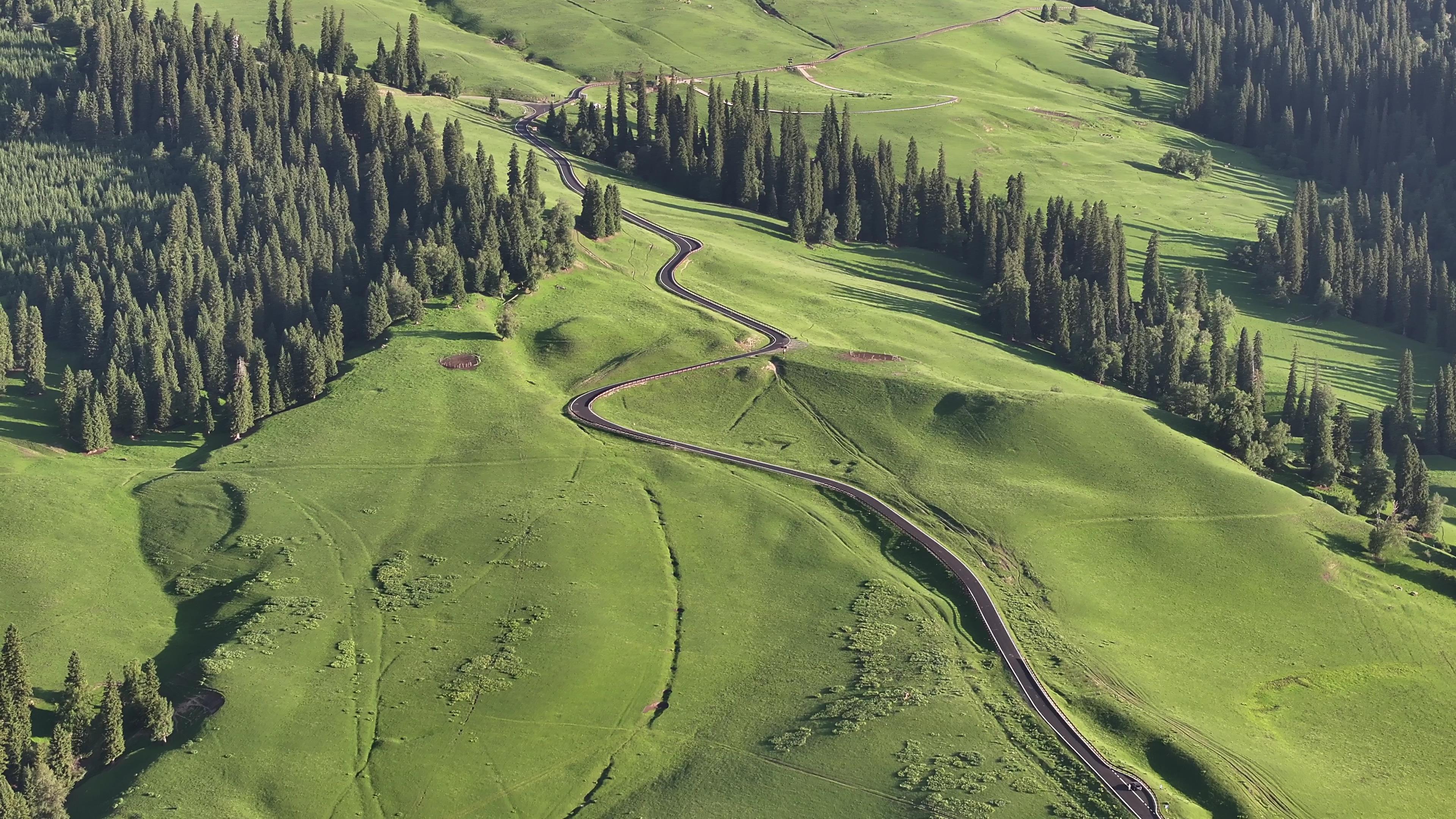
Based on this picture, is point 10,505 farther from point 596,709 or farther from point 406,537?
point 596,709

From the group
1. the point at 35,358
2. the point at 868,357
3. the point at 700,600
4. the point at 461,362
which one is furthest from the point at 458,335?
the point at 700,600

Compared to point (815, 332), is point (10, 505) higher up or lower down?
lower down

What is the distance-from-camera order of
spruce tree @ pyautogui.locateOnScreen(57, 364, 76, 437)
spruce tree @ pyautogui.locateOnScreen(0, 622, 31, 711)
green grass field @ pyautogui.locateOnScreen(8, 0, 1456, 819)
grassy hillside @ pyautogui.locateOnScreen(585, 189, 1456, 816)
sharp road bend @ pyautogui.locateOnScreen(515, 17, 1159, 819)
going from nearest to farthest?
sharp road bend @ pyautogui.locateOnScreen(515, 17, 1159, 819), green grass field @ pyautogui.locateOnScreen(8, 0, 1456, 819), spruce tree @ pyautogui.locateOnScreen(0, 622, 31, 711), grassy hillside @ pyautogui.locateOnScreen(585, 189, 1456, 816), spruce tree @ pyautogui.locateOnScreen(57, 364, 76, 437)

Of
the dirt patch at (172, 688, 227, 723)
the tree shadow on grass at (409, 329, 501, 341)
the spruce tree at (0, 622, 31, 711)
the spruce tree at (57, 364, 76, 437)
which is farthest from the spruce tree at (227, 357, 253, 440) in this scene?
the spruce tree at (0, 622, 31, 711)

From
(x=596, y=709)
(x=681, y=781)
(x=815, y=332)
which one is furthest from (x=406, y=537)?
(x=815, y=332)

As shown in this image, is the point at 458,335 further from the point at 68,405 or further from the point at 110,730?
the point at 110,730

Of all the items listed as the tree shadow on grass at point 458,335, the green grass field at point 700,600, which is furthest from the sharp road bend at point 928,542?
the tree shadow on grass at point 458,335

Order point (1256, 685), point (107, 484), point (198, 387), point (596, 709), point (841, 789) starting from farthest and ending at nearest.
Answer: point (198, 387) < point (107, 484) < point (1256, 685) < point (596, 709) < point (841, 789)

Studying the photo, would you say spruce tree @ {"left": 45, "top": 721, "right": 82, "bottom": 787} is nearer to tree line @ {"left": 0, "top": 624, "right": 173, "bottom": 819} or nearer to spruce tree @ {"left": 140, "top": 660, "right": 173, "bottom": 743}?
tree line @ {"left": 0, "top": 624, "right": 173, "bottom": 819}
